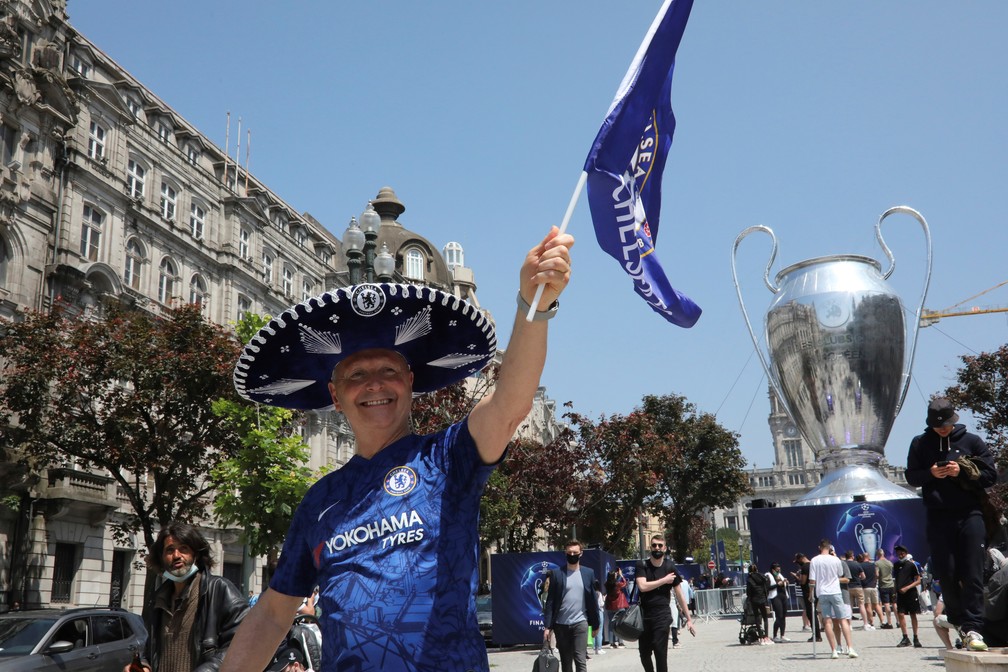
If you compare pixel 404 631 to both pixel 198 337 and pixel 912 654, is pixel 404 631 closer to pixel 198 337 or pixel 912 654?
pixel 912 654

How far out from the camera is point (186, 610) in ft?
17.2

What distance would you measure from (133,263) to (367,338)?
31.3 metres

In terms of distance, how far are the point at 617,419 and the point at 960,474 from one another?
125 feet

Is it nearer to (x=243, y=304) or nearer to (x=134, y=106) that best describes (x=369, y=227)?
(x=134, y=106)

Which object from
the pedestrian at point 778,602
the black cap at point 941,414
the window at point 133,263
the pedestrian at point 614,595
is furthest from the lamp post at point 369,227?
the window at point 133,263

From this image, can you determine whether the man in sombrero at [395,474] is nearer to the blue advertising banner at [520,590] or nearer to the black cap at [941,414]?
the black cap at [941,414]

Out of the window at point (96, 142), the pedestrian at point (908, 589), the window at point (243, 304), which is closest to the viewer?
the pedestrian at point (908, 589)

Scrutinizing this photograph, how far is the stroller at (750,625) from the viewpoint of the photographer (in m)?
19.5

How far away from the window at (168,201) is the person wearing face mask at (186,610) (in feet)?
101

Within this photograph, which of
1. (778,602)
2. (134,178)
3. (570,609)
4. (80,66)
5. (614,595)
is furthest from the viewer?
(134,178)

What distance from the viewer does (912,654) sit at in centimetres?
1384

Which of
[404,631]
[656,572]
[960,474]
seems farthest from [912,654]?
[404,631]

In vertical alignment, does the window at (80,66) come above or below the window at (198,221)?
above

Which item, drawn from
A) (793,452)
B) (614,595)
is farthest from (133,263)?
(793,452)
